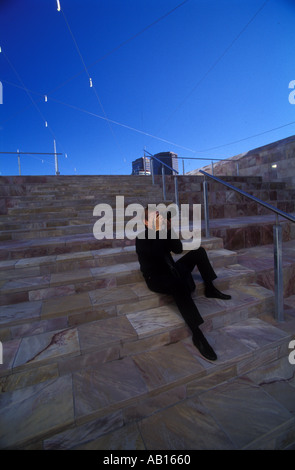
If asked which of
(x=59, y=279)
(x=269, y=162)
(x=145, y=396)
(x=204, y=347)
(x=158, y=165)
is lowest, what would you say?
(x=145, y=396)

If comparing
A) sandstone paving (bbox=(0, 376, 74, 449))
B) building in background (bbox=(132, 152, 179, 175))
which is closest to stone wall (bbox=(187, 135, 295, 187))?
building in background (bbox=(132, 152, 179, 175))

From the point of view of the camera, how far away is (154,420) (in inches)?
48.0

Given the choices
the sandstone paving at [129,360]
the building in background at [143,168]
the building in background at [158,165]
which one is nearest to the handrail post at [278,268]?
the sandstone paving at [129,360]

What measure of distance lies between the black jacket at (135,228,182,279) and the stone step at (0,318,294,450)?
0.67 metres

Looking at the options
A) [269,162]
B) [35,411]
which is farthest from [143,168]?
[35,411]

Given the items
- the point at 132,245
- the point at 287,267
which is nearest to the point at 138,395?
the point at 132,245

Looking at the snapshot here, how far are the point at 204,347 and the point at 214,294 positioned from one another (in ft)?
2.31

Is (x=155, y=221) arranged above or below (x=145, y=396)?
above

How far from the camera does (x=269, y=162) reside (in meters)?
8.64

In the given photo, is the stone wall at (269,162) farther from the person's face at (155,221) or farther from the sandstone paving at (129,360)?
the person's face at (155,221)

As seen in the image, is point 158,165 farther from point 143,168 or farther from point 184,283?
point 184,283

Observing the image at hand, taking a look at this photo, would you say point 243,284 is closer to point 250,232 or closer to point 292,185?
point 250,232

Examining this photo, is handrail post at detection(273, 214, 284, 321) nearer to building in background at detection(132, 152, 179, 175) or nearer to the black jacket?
the black jacket

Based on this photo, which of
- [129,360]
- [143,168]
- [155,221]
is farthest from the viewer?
[143,168]
